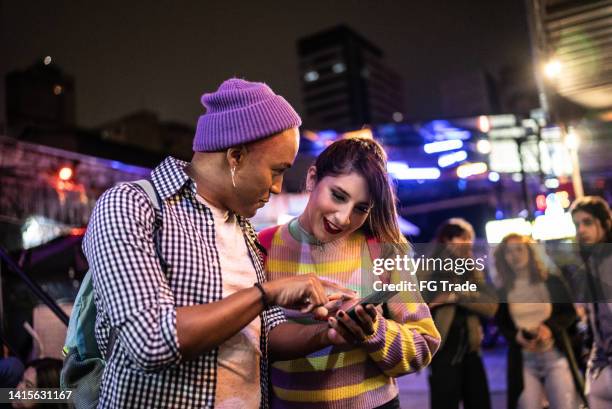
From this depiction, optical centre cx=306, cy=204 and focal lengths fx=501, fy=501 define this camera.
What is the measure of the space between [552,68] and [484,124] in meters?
6.54

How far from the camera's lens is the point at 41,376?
147 inches

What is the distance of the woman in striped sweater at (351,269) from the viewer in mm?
2016

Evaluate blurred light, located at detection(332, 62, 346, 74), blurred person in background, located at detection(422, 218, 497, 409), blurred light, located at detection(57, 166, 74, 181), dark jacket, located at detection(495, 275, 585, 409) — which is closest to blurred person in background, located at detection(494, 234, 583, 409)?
dark jacket, located at detection(495, 275, 585, 409)

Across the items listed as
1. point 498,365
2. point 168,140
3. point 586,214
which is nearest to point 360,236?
point 586,214

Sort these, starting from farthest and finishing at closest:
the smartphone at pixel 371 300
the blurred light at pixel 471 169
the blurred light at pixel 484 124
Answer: the blurred light at pixel 471 169, the blurred light at pixel 484 124, the smartphone at pixel 371 300

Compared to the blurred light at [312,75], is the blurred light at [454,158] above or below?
below

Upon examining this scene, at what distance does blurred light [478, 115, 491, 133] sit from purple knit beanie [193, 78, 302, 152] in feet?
40.0

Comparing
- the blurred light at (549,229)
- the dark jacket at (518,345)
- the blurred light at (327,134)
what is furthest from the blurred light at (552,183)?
the dark jacket at (518,345)

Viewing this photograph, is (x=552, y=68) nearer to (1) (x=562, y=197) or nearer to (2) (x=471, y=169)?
(1) (x=562, y=197)

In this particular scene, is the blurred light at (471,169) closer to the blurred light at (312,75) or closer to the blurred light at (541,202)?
the blurred light at (541,202)

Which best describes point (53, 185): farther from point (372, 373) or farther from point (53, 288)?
point (372, 373)

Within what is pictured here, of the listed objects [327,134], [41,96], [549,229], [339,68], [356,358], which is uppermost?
[339,68]

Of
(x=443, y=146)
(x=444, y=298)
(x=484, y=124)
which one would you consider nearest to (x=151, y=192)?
(x=444, y=298)

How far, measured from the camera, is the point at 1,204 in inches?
372
